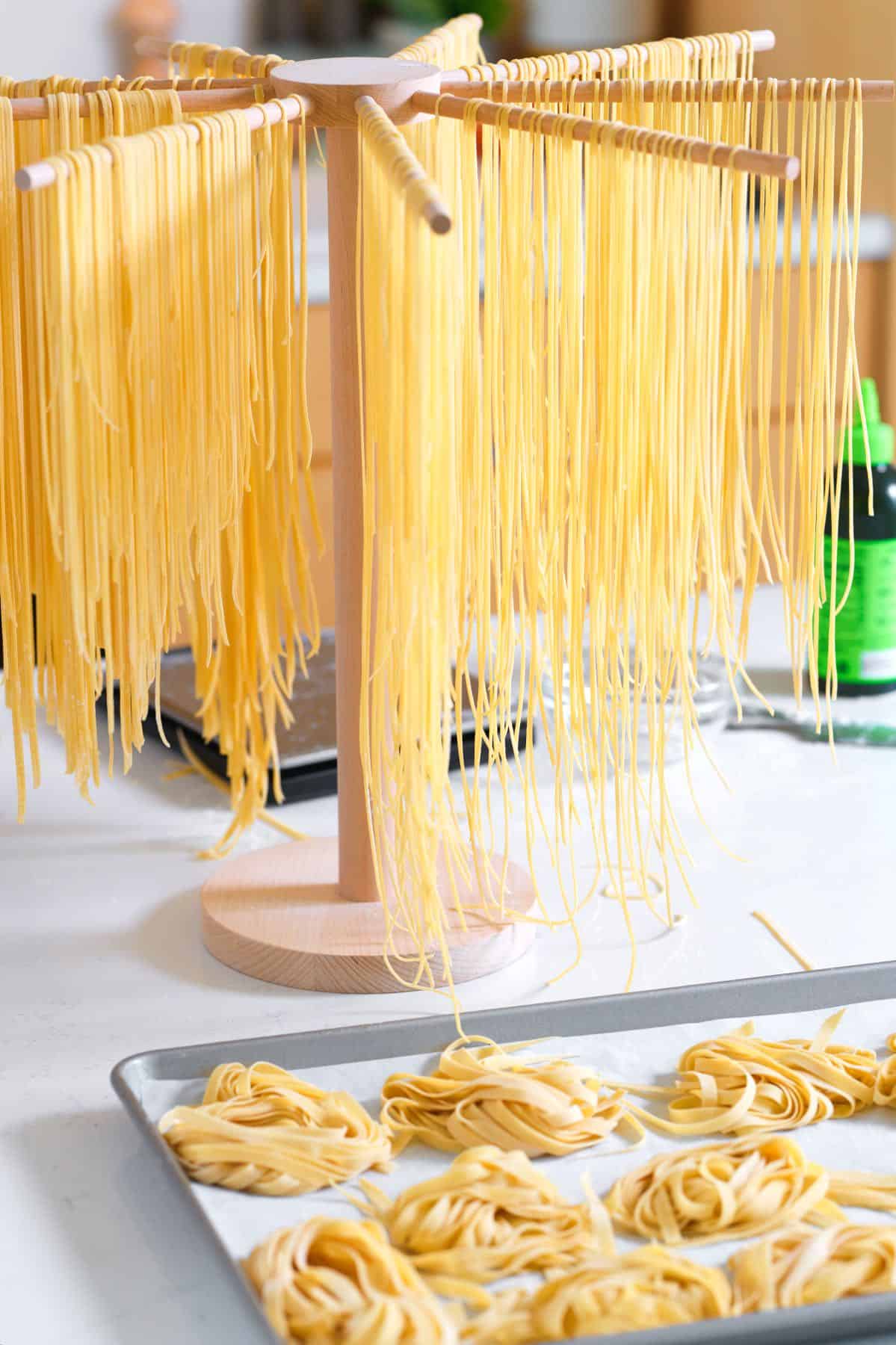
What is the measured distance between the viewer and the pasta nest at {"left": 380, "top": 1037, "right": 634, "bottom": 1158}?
71cm

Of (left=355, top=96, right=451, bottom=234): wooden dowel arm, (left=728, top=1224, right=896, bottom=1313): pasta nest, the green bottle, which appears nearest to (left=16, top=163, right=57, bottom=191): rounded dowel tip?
(left=355, top=96, right=451, bottom=234): wooden dowel arm

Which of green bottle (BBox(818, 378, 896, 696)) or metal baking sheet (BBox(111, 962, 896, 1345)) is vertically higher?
green bottle (BBox(818, 378, 896, 696))

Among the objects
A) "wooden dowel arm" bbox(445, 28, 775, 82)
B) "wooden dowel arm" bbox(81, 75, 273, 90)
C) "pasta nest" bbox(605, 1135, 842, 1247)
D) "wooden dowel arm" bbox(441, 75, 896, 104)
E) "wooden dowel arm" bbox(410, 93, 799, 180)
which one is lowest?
"pasta nest" bbox(605, 1135, 842, 1247)

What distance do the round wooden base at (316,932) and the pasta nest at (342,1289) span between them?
24 centimetres

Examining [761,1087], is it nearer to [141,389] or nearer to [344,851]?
[344,851]

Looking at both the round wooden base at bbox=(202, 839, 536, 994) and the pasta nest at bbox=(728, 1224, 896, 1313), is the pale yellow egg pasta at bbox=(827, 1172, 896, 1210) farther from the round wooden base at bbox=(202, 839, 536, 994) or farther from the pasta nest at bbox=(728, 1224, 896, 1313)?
the round wooden base at bbox=(202, 839, 536, 994)

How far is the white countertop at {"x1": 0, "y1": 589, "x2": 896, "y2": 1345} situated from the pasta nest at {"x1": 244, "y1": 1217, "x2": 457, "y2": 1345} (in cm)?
4

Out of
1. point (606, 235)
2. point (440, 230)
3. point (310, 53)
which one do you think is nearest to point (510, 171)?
point (606, 235)

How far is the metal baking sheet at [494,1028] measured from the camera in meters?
0.72

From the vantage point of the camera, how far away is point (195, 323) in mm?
769

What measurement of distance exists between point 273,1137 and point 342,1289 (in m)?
0.10

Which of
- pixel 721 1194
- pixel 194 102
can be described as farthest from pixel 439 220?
pixel 721 1194

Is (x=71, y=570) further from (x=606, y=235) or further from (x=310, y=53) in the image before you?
(x=310, y=53)

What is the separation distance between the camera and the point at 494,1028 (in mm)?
790
